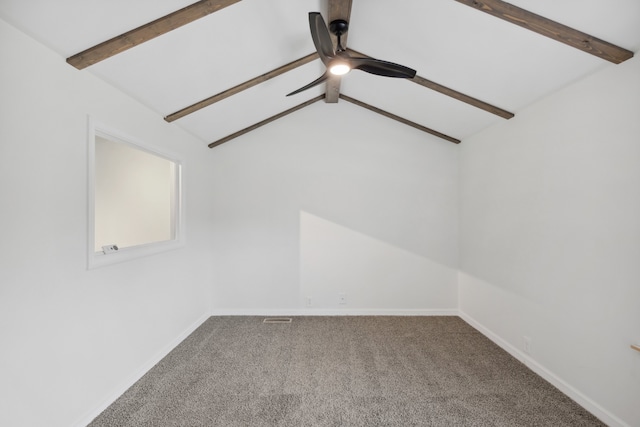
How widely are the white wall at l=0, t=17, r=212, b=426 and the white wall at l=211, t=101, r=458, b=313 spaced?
65.8 inches

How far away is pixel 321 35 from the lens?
Result: 1856 millimetres

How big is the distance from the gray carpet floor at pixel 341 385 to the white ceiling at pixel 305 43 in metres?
2.37

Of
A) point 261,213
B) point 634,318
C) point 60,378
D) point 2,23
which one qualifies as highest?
point 2,23

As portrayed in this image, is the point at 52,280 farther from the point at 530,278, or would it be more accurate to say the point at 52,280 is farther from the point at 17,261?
the point at 530,278

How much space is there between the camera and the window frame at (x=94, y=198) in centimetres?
207

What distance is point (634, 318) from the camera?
1.86 meters

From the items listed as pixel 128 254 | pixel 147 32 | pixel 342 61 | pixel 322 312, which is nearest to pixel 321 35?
pixel 342 61

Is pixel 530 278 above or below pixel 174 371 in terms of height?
above

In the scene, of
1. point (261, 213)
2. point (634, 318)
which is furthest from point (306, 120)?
point (634, 318)

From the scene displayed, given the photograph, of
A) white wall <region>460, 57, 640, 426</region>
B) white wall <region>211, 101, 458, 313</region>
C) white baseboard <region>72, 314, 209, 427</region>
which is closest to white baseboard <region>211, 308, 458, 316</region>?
white wall <region>211, 101, 458, 313</region>

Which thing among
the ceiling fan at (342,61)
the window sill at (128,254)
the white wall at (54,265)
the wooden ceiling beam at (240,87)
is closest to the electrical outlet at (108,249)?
the window sill at (128,254)

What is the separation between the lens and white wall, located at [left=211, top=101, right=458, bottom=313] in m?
4.21

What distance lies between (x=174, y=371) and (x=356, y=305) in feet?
7.69

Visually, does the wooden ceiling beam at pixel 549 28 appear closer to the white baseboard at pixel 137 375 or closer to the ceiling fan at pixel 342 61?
the ceiling fan at pixel 342 61
